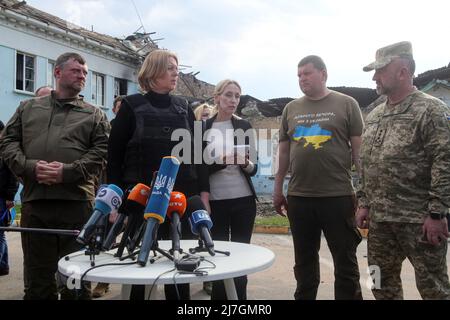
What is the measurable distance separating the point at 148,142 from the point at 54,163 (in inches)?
31.7

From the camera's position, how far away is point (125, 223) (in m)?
2.32

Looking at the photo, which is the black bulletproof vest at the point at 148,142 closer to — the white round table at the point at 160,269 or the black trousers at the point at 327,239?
the white round table at the point at 160,269

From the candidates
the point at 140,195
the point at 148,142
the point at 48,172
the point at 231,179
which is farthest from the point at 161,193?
the point at 231,179

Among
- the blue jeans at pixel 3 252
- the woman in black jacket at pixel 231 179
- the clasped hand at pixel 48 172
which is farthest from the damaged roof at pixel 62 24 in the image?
the clasped hand at pixel 48 172

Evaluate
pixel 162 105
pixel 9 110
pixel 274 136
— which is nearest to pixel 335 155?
pixel 162 105

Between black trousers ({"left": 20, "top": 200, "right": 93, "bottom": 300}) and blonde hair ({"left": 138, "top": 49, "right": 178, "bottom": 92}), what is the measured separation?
3.65ft

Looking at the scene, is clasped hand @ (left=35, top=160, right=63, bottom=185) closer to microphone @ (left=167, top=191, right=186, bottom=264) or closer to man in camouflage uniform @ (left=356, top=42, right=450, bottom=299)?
microphone @ (left=167, top=191, right=186, bottom=264)

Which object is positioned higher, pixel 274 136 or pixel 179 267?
pixel 274 136

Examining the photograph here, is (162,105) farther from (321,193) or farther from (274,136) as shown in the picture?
(274,136)

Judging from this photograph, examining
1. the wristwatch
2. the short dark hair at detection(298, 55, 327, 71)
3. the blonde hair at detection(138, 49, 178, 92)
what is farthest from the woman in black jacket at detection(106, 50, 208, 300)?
the wristwatch

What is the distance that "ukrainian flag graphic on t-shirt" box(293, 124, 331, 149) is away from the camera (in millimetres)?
3447

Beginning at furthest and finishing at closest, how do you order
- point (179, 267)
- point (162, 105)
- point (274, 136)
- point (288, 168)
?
point (274, 136), point (288, 168), point (162, 105), point (179, 267)

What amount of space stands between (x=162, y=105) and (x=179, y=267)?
1.30m

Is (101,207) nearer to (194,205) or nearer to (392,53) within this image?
(194,205)
